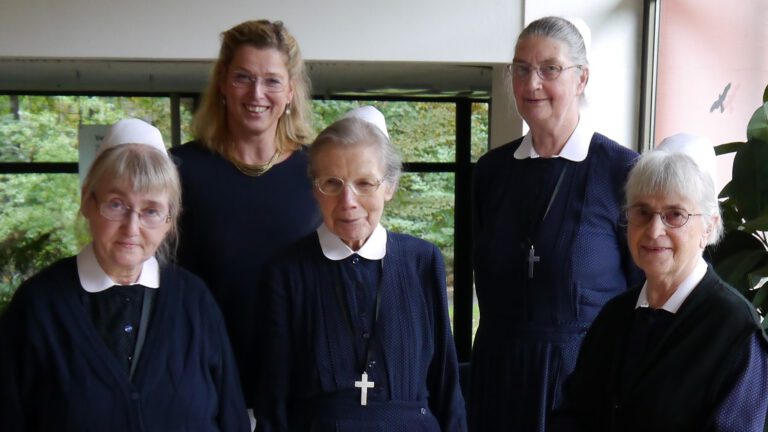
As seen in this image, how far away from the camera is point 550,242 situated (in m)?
2.71

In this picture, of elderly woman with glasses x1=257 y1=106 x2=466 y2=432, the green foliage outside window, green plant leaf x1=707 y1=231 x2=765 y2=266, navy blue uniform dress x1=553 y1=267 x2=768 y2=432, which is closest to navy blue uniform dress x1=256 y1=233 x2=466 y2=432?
elderly woman with glasses x1=257 y1=106 x2=466 y2=432

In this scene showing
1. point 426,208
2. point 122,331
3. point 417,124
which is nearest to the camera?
point 122,331

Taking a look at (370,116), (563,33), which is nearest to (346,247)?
(370,116)

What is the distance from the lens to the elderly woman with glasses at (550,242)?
2.69 m

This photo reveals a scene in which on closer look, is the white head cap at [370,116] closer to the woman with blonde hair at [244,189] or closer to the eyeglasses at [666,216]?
the woman with blonde hair at [244,189]

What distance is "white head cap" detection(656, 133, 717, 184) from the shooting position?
211cm

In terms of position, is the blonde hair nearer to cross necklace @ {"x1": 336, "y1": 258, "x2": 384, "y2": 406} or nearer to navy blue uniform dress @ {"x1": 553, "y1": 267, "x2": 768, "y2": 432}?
cross necklace @ {"x1": 336, "y1": 258, "x2": 384, "y2": 406}

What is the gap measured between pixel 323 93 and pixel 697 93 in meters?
2.28

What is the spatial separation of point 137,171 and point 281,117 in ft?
2.14

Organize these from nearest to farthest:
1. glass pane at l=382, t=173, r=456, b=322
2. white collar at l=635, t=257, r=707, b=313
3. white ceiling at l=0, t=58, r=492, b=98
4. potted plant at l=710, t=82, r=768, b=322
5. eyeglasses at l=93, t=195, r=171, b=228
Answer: white collar at l=635, t=257, r=707, b=313
eyeglasses at l=93, t=195, r=171, b=228
potted plant at l=710, t=82, r=768, b=322
white ceiling at l=0, t=58, r=492, b=98
glass pane at l=382, t=173, r=456, b=322

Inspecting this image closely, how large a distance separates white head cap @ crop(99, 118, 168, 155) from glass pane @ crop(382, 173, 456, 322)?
418cm

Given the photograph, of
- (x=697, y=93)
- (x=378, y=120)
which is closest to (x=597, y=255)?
(x=378, y=120)

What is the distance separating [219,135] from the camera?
2770 mm

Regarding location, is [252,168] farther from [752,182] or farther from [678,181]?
[752,182]
